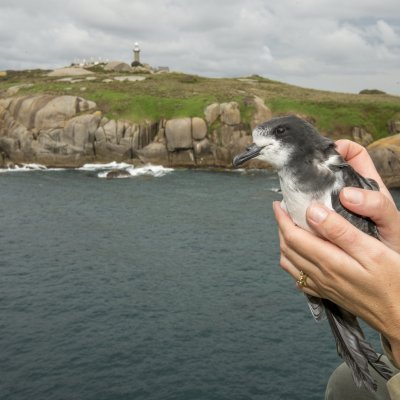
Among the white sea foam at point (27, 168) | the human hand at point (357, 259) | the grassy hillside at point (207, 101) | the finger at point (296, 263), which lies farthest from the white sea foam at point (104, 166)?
the human hand at point (357, 259)

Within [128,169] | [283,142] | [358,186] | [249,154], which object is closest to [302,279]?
[358,186]

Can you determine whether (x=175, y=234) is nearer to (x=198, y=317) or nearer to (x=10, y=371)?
(x=198, y=317)

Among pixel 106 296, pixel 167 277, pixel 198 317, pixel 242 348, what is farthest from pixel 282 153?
pixel 167 277

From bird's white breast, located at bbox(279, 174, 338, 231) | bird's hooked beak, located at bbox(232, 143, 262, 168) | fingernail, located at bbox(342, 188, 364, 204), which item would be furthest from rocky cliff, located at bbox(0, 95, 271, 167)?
fingernail, located at bbox(342, 188, 364, 204)

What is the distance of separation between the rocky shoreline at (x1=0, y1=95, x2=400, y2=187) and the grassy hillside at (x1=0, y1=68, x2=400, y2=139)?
2.81m

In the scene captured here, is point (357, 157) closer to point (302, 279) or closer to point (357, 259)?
point (302, 279)

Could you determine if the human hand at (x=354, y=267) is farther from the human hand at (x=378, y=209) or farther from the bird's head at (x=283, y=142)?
the bird's head at (x=283, y=142)

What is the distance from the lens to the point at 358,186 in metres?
5.74

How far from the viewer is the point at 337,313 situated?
6.62 metres

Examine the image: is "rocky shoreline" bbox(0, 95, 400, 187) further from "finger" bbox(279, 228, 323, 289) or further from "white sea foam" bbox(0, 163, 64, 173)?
"finger" bbox(279, 228, 323, 289)

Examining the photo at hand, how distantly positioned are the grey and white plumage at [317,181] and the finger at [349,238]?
1.15 m

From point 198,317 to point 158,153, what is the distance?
5755 cm

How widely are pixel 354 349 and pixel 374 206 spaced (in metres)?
2.73

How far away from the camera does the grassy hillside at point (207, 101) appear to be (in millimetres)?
87000
